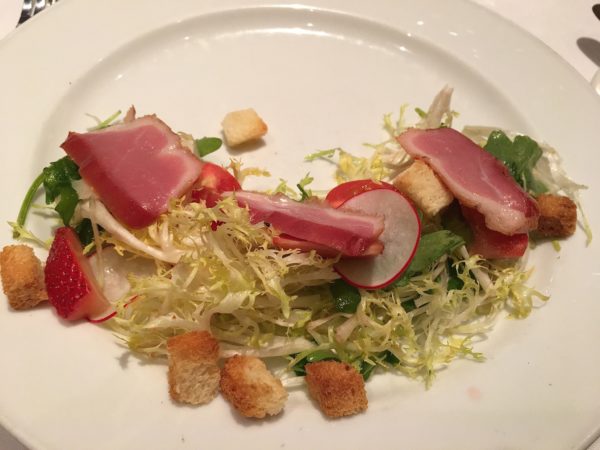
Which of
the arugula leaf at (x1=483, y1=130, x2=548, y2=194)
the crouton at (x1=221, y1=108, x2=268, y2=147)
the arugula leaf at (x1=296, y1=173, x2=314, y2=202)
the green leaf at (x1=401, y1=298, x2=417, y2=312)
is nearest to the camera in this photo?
the green leaf at (x1=401, y1=298, x2=417, y2=312)

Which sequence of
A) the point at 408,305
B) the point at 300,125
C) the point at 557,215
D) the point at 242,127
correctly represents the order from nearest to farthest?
the point at 408,305 → the point at 557,215 → the point at 242,127 → the point at 300,125

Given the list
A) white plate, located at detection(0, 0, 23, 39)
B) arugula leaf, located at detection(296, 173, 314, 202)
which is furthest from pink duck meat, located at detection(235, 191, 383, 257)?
white plate, located at detection(0, 0, 23, 39)

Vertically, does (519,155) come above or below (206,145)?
above

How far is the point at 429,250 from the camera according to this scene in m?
2.10

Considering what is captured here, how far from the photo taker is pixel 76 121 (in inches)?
104

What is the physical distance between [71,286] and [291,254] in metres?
0.78

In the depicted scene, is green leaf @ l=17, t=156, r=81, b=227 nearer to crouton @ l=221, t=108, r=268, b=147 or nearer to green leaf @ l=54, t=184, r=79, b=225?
green leaf @ l=54, t=184, r=79, b=225

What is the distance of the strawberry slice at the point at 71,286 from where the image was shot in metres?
1.93

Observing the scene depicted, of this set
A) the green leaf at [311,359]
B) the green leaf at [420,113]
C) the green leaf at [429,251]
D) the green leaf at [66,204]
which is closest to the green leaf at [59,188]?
the green leaf at [66,204]

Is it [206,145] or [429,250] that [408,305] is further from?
[206,145]

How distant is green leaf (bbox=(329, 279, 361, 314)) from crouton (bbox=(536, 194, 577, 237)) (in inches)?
35.8

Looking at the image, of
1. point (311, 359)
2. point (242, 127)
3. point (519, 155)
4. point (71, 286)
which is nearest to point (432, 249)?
point (311, 359)

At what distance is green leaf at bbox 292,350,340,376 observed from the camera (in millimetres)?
2006

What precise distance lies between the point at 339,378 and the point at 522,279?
942 millimetres
